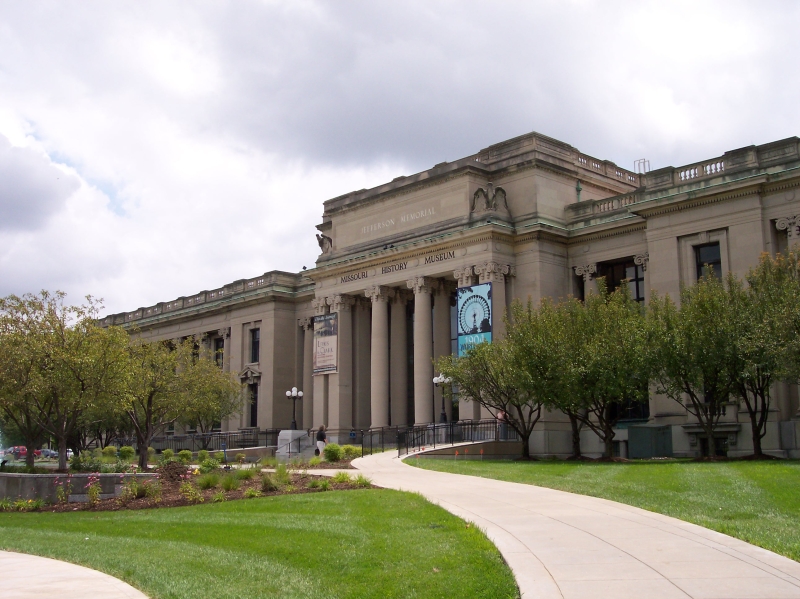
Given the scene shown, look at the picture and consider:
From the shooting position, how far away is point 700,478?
23.0 metres

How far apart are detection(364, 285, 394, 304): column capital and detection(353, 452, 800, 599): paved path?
3560 cm

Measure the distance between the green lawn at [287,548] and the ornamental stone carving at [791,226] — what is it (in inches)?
1043

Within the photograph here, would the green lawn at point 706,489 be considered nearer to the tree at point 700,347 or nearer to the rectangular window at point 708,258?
the tree at point 700,347

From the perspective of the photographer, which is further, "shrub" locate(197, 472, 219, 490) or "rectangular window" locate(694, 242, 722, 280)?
"rectangular window" locate(694, 242, 722, 280)

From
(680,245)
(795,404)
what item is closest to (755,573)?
(795,404)

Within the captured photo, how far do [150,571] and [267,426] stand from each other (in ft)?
175

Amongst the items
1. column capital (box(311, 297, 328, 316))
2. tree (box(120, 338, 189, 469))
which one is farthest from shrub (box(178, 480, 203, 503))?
column capital (box(311, 297, 328, 316))

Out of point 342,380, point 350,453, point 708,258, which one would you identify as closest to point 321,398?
point 342,380

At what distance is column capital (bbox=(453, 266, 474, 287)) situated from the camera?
49.8m

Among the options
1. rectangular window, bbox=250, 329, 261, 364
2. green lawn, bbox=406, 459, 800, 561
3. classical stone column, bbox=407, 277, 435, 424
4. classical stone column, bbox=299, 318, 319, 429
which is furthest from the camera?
rectangular window, bbox=250, 329, 261, 364

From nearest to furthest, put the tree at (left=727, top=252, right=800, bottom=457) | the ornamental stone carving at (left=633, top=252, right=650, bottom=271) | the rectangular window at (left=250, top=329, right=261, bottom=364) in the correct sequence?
the tree at (left=727, top=252, right=800, bottom=457) → the ornamental stone carving at (left=633, top=252, right=650, bottom=271) → the rectangular window at (left=250, top=329, right=261, bottom=364)

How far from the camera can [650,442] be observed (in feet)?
136

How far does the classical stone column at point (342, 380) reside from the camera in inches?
2218

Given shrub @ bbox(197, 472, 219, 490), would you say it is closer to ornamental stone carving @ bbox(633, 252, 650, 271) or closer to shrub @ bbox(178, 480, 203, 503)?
shrub @ bbox(178, 480, 203, 503)
